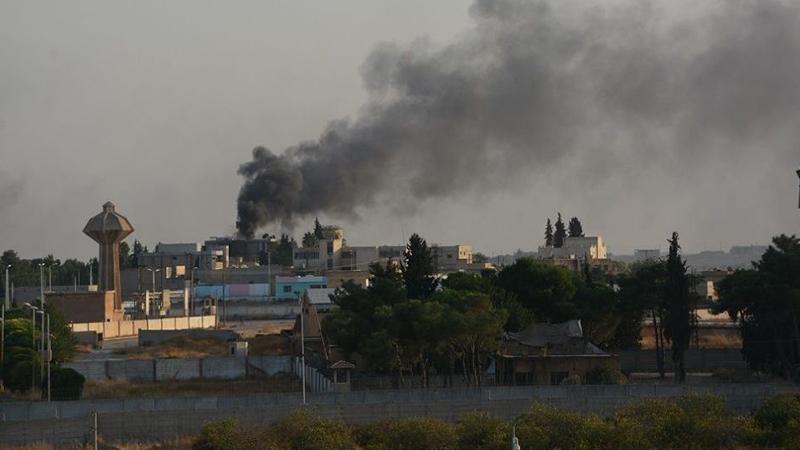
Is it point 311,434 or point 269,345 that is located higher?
point 269,345

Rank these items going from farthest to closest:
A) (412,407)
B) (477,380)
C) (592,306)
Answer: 1. (592,306)
2. (477,380)
3. (412,407)

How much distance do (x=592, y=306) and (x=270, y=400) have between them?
32959 millimetres

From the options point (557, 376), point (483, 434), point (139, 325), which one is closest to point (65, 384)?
point (557, 376)

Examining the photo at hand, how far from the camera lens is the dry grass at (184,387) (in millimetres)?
67688

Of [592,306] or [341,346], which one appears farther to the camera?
[592,306]

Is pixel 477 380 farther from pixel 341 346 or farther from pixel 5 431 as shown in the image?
pixel 5 431

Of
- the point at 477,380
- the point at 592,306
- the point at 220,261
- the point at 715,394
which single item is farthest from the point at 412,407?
the point at 220,261

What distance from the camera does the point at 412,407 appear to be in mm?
50531

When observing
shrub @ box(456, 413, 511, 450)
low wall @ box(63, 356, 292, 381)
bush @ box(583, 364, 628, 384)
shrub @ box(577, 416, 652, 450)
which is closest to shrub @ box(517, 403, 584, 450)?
shrub @ box(577, 416, 652, 450)

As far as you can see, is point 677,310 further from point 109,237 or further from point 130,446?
point 109,237

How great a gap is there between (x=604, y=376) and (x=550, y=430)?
20788 millimetres

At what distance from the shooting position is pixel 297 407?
4988 cm

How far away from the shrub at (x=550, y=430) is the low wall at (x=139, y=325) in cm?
7078

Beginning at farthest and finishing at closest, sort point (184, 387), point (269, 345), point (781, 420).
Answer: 1. point (269, 345)
2. point (184, 387)
3. point (781, 420)
